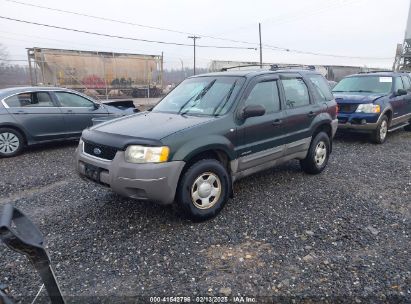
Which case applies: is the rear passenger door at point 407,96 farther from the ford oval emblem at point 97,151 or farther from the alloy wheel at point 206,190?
the ford oval emblem at point 97,151

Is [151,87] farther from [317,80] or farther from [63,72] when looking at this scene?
[317,80]

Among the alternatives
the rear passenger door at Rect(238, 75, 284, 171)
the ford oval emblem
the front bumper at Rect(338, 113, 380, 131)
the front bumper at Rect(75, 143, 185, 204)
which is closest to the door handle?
the rear passenger door at Rect(238, 75, 284, 171)

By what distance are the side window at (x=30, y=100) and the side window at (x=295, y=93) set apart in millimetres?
5496

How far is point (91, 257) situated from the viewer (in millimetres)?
3227

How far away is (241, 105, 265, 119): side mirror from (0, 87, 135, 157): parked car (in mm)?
5237

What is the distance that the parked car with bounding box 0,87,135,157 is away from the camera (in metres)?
7.03

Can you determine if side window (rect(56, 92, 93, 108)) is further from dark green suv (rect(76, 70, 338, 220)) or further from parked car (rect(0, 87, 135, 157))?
dark green suv (rect(76, 70, 338, 220))

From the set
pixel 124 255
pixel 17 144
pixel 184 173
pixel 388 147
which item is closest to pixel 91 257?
pixel 124 255

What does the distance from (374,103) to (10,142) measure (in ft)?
27.9

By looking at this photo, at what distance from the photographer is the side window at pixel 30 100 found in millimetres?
7141

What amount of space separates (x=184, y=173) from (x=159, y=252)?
903mm

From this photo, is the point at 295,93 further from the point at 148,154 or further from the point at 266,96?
the point at 148,154

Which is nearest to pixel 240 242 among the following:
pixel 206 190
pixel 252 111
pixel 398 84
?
pixel 206 190

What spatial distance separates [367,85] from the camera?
918 centimetres
